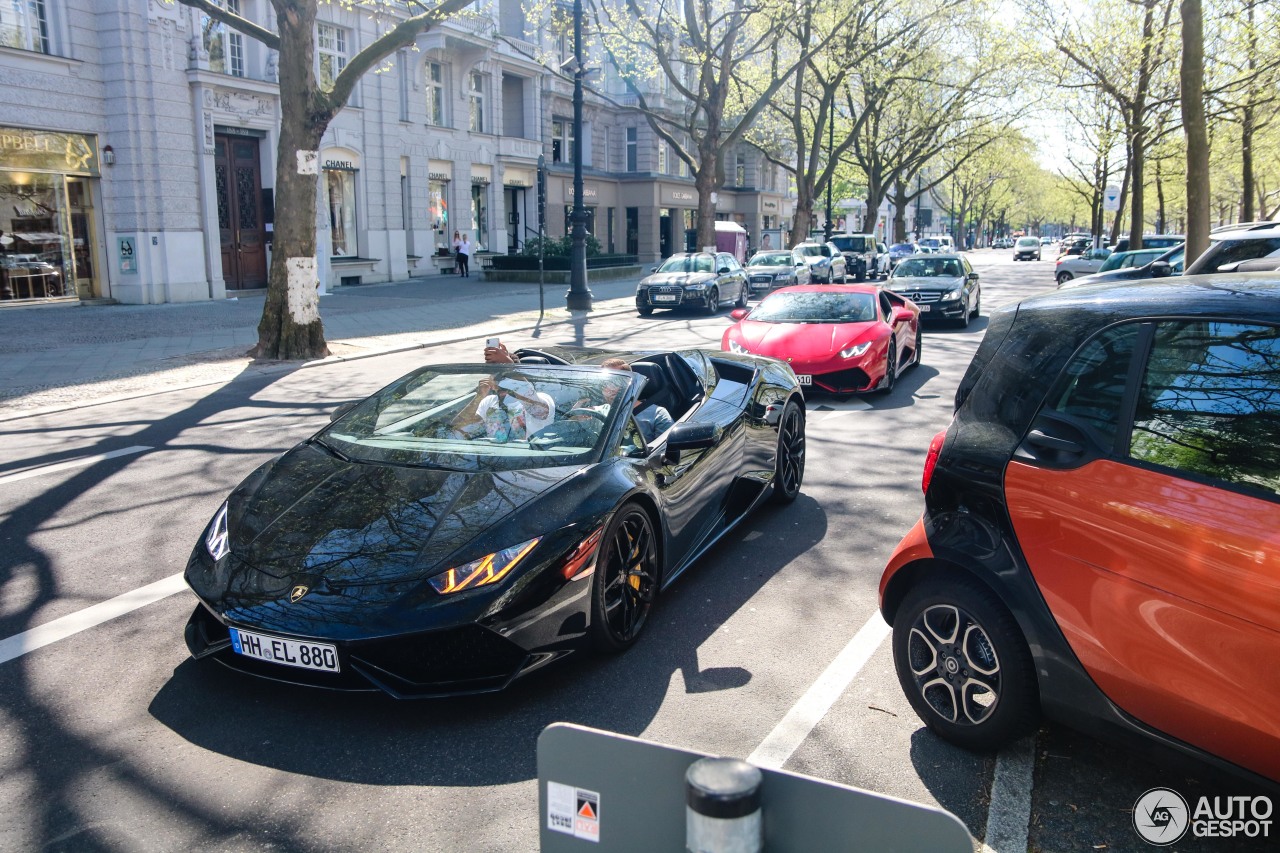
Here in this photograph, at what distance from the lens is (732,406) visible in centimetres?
595

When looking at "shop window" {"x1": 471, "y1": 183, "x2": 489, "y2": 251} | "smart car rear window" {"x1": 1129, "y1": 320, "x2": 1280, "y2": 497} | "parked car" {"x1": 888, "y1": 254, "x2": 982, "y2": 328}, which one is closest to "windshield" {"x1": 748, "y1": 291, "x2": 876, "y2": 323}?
"parked car" {"x1": 888, "y1": 254, "x2": 982, "y2": 328}

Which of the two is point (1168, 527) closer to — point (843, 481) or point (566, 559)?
point (566, 559)

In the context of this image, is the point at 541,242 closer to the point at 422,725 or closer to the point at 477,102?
the point at 477,102

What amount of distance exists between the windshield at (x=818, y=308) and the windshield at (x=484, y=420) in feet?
22.7

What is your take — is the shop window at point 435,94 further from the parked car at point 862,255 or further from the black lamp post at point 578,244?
the parked car at point 862,255

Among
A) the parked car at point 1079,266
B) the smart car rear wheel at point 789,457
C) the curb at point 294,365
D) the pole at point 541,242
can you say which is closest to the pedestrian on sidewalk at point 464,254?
the pole at point 541,242

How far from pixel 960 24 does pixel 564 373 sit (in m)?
36.9

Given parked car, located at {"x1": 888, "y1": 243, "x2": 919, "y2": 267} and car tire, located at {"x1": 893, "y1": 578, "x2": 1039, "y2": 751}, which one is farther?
parked car, located at {"x1": 888, "y1": 243, "x2": 919, "y2": 267}

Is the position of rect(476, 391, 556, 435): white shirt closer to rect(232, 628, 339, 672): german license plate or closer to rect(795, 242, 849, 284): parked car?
rect(232, 628, 339, 672): german license plate

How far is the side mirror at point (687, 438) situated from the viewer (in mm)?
4750

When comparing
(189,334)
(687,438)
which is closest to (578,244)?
(189,334)

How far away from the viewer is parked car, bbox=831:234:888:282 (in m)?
36.6

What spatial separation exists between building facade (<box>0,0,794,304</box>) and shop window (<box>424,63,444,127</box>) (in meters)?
0.08
